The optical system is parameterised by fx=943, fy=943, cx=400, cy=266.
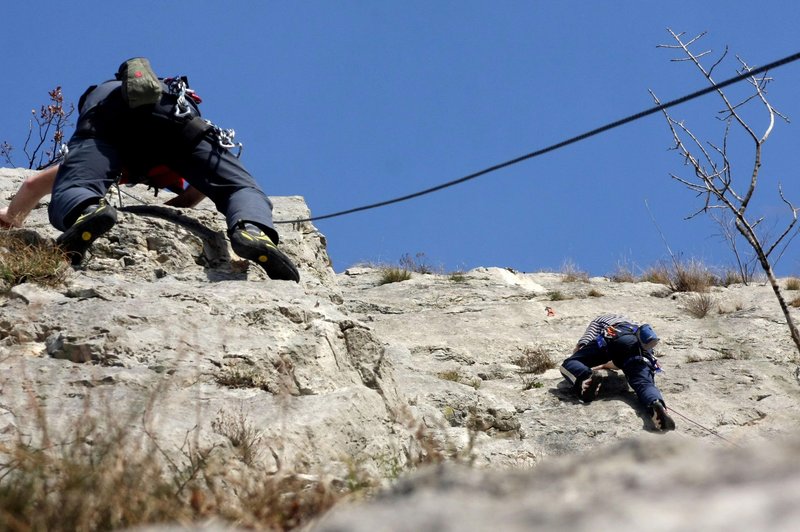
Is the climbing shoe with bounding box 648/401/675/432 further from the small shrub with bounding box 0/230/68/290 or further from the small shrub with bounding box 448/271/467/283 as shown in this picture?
the small shrub with bounding box 448/271/467/283

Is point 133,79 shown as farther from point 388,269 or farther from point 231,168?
point 388,269

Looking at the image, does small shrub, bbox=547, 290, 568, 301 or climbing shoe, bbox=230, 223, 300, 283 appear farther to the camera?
small shrub, bbox=547, 290, 568, 301

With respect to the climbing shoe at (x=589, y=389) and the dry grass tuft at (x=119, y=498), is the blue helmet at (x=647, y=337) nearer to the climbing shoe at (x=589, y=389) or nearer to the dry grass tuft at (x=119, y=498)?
the climbing shoe at (x=589, y=389)

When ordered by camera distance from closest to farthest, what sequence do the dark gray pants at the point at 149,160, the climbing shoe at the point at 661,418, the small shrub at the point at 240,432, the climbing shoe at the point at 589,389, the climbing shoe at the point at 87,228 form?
the small shrub at the point at 240,432 < the climbing shoe at the point at 87,228 < the dark gray pants at the point at 149,160 < the climbing shoe at the point at 661,418 < the climbing shoe at the point at 589,389

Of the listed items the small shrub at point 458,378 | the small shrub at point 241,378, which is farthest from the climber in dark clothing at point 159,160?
the small shrub at point 458,378

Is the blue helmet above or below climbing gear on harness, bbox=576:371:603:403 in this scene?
above

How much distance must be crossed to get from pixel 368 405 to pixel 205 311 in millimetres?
1025

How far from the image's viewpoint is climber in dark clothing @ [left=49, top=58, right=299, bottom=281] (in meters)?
5.37

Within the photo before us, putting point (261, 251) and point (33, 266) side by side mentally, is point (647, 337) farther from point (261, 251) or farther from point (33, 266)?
A: point (33, 266)

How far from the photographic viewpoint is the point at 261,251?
5324 mm

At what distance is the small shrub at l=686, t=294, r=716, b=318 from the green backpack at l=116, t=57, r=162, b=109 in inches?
296

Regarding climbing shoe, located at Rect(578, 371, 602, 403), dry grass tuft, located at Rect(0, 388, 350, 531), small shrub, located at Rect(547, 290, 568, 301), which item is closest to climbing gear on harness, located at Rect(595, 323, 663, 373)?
climbing shoe, located at Rect(578, 371, 602, 403)

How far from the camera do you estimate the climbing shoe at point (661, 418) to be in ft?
25.1

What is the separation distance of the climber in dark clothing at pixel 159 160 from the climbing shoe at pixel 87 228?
14 mm
